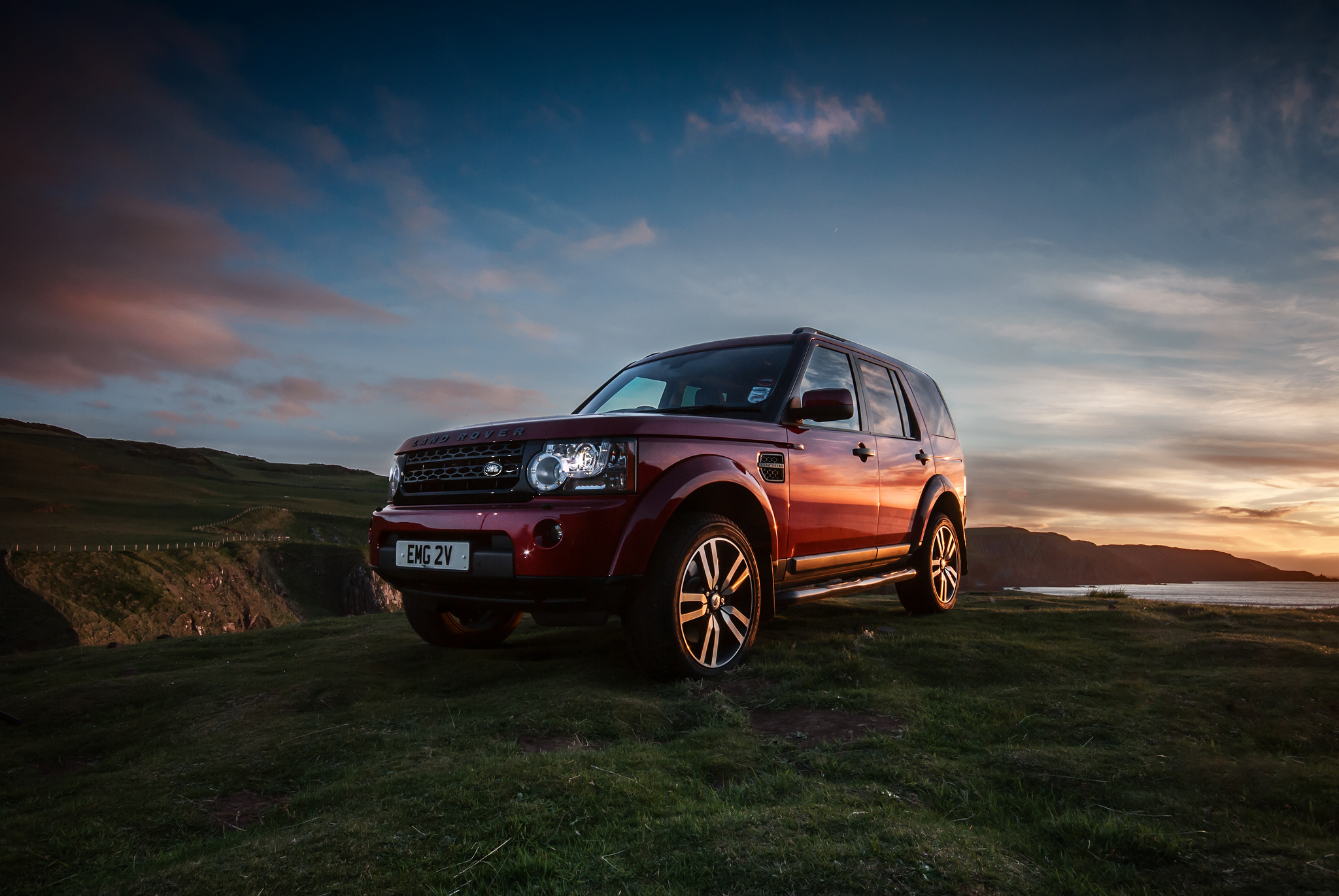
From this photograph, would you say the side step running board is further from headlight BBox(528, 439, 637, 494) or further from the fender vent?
headlight BBox(528, 439, 637, 494)

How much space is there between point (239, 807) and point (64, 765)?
4.18 ft

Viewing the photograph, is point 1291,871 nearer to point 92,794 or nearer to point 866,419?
point 92,794

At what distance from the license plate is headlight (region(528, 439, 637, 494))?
0.55 m

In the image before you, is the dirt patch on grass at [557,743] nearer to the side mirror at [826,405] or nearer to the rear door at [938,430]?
the side mirror at [826,405]

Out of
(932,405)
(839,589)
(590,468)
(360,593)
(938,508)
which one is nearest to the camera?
(590,468)

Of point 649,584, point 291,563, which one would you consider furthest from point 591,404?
point 291,563

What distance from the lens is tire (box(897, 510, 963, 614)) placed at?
624 cm

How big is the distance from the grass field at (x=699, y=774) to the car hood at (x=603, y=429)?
1.29m

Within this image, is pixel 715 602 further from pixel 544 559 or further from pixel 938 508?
pixel 938 508

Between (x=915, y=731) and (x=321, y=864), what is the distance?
2.07 meters

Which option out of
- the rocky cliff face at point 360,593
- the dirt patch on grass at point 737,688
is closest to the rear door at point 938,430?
the dirt patch on grass at point 737,688

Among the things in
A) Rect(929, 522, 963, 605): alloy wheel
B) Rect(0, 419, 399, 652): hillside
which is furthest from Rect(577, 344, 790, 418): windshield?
→ Rect(0, 419, 399, 652): hillside

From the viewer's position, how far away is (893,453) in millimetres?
5762

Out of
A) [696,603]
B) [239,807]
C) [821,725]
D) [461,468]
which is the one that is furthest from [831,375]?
[239,807]
